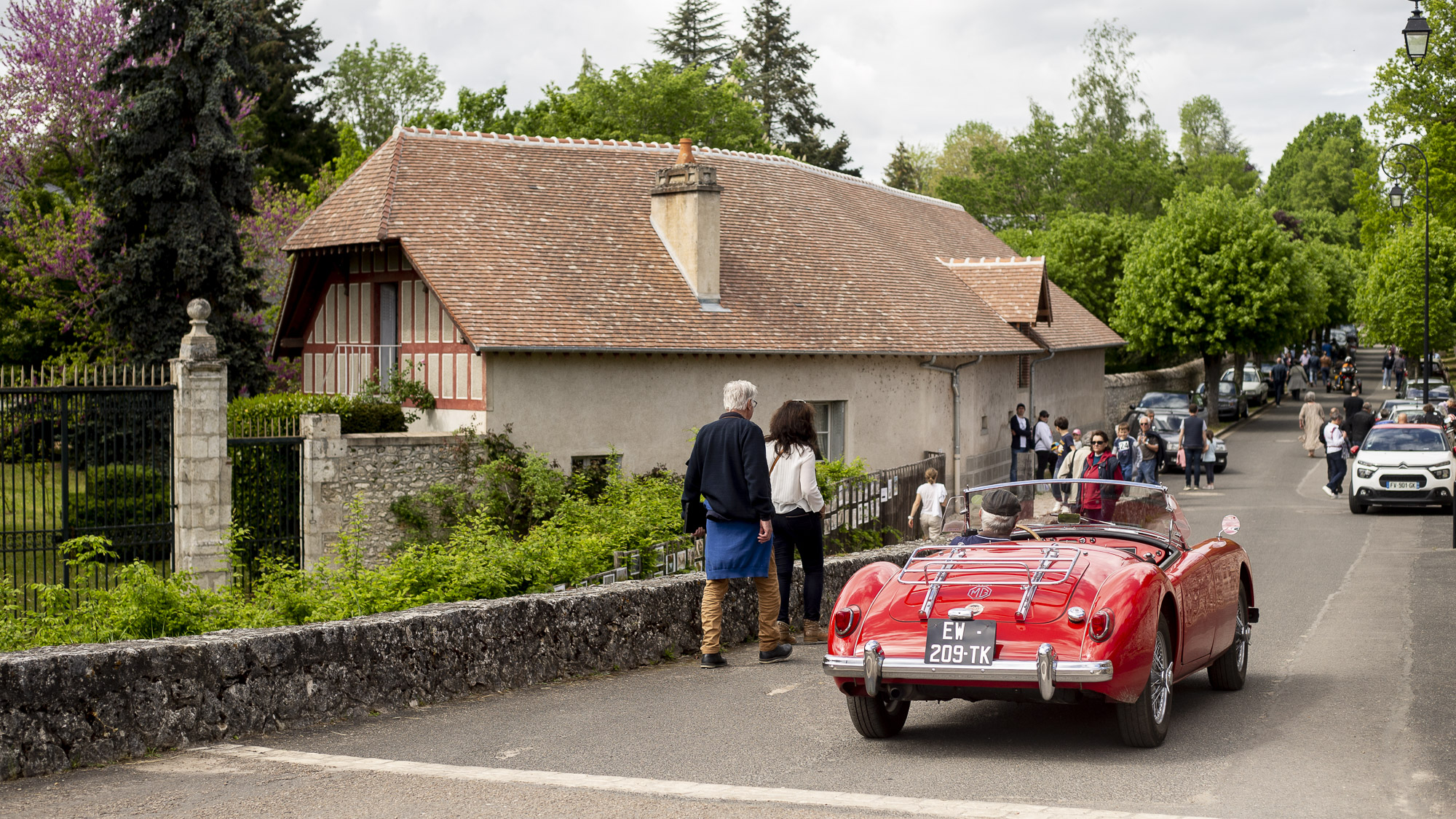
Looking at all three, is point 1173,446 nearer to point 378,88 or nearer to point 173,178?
point 173,178

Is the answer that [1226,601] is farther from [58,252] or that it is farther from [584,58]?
[584,58]

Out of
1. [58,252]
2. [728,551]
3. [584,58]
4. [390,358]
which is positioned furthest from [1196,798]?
[584,58]

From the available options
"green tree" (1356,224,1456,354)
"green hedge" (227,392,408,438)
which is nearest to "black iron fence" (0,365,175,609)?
"green hedge" (227,392,408,438)

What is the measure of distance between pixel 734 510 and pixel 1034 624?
273 centimetres

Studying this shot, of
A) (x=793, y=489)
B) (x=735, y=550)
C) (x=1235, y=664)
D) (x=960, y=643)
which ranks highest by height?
(x=793, y=489)

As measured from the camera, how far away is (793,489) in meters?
9.41

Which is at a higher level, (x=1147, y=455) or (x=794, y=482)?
(x=794, y=482)

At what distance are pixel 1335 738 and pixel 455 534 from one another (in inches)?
269

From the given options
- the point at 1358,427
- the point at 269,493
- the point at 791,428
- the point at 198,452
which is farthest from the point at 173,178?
the point at 1358,427

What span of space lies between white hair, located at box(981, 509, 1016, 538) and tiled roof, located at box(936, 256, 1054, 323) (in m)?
26.2

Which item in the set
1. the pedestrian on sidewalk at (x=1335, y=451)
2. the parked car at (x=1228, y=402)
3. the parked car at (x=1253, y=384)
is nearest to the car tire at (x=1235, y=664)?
the pedestrian on sidewalk at (x=1335, y=451)

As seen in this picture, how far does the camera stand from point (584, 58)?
63562 mm

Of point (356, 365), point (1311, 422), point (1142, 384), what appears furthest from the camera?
point (1142, 384)

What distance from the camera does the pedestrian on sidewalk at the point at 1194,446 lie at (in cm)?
3003
